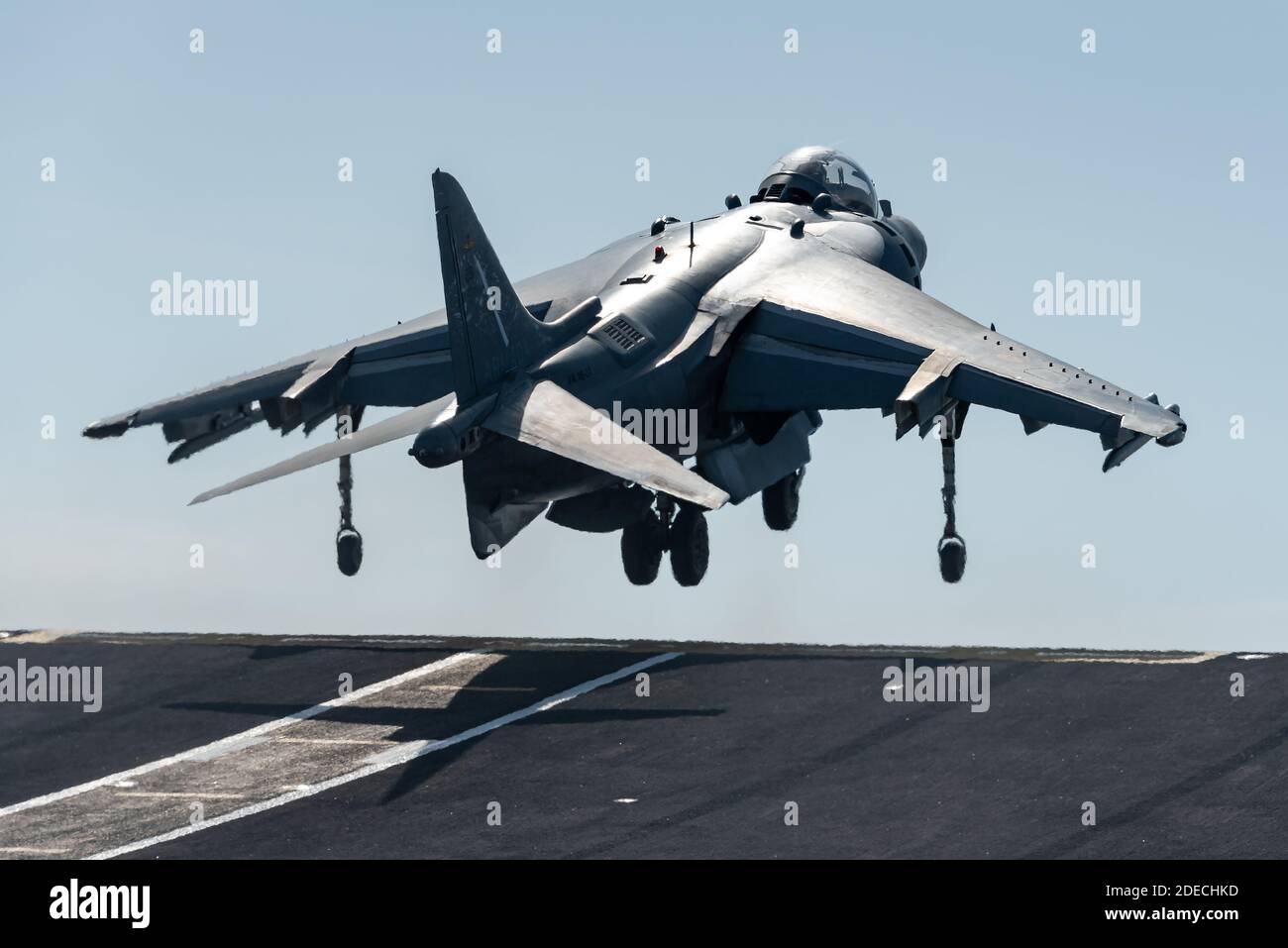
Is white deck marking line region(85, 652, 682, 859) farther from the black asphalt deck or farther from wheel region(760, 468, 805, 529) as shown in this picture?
wheel region(760, 468, 805, 529)

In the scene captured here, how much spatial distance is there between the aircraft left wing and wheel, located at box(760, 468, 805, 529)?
335cm

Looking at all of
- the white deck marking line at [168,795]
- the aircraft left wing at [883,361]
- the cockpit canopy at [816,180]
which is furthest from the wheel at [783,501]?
the white deck marking line at [168,795]

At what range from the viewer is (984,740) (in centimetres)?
3416

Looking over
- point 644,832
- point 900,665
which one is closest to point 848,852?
point 644,832

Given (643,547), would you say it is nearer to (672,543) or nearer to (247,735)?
(672,543)

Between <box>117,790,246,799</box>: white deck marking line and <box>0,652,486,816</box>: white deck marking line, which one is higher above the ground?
<box>0,652,486,816</box>: white deck marking line

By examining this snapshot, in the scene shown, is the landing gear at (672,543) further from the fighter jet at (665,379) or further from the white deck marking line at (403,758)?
the white deck marking line at (403,758)

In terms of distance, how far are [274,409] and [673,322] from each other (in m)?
8.76

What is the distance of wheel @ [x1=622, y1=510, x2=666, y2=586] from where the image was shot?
42.3 m

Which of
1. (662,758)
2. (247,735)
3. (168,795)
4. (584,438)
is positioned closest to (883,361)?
(584,438)

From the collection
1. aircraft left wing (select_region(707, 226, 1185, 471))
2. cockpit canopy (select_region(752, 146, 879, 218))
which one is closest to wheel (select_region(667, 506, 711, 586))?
aircraft left wing (select_region(707, 226, 1185, 471))

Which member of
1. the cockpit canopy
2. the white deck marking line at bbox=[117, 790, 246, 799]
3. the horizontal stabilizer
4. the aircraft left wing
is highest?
the cockpit canopy

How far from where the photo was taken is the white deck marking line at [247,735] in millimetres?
33219

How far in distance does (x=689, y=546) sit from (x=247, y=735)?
1033 cm
